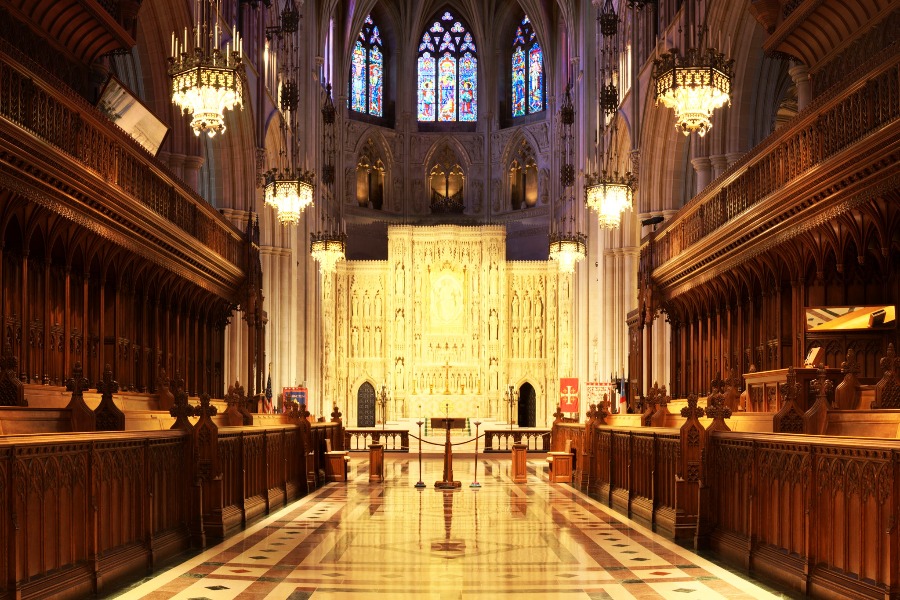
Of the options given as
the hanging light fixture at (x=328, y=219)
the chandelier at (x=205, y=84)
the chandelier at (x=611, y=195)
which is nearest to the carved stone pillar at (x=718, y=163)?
the chandelier at (x=611, y=195)

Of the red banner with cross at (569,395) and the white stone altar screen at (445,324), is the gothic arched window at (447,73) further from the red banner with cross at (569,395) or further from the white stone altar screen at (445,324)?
the red banner with cross at (569,395)

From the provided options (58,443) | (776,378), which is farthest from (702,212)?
(58,443)

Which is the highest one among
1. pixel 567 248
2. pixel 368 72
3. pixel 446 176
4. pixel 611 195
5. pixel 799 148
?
pixel 368 72

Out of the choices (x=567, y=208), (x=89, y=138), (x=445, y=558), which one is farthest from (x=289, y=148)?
(x=445, y=558)

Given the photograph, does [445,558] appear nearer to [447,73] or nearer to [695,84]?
[695,84]

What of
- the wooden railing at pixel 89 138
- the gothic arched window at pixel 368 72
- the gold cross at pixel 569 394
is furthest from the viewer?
the gothic arched window at pixel 368 72

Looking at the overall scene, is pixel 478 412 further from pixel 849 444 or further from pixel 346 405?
pixel 849 444

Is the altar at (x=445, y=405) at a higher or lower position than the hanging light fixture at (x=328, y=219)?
lower

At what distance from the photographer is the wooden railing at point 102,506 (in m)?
5.84

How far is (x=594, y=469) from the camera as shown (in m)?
15.7

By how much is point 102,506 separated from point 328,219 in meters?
31.3

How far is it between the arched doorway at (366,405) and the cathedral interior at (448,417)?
204 inches

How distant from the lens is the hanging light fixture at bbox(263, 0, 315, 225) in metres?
20.9

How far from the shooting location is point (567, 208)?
3734cm
